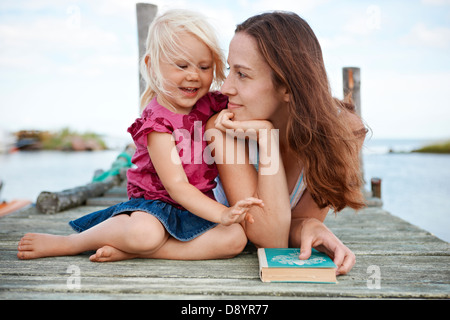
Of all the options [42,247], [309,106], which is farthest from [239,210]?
[42,247]

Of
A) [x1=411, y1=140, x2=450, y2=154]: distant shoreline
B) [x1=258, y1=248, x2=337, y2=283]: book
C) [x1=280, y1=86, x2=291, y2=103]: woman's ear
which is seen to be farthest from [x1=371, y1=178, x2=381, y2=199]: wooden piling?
[x1=411, y1=140, x2=450, y2=154]: distant shoreline

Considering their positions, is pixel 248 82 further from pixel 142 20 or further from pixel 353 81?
pixel 353 81

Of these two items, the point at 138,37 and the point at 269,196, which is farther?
the point at 138,37

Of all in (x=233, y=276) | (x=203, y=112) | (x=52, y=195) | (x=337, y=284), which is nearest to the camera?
(x=337, y=284)

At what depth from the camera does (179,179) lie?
6.21ft

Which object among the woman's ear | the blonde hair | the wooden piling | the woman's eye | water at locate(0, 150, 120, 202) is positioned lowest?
water at locate(0, 150, 120, 202)

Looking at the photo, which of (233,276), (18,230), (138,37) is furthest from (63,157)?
(233,276)

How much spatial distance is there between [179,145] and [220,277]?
648 millimetres

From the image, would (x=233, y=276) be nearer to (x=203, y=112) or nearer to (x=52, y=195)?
(x=203, y=112)

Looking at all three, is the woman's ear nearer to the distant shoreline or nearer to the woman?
the woman

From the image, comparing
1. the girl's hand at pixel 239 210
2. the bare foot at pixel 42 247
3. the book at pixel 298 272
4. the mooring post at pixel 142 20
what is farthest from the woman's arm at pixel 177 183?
the mooring post at pixel 142 20

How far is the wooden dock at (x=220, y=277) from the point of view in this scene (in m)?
1.51

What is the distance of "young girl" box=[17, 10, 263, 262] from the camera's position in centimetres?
191
